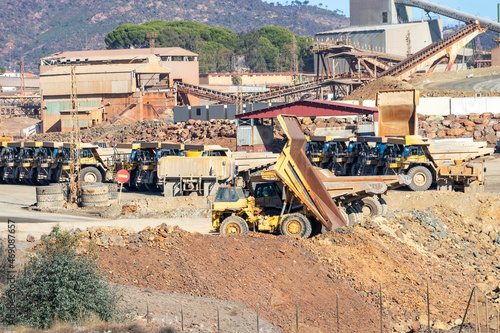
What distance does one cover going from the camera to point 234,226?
23.6 metres

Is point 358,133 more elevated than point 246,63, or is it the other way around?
point 246,63

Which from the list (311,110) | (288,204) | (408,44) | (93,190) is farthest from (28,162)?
(408,44)

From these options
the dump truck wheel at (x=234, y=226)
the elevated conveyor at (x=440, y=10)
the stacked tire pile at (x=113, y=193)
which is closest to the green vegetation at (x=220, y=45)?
the elevated conveyor at (x=440, y=10)

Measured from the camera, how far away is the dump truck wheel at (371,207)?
27595 mm

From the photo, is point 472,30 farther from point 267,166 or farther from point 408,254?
point 408,254

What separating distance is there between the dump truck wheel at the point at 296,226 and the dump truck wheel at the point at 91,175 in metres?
20.3

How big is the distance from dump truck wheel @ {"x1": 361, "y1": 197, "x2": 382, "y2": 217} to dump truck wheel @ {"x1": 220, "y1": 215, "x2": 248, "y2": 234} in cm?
583

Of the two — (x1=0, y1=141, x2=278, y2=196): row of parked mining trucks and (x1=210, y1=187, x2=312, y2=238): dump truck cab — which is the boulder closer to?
(x1=0, y1=141, x2=278, y2=196): row of parked mining trucks

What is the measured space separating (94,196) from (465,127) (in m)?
29.1

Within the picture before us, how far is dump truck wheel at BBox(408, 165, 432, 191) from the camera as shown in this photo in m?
33.8

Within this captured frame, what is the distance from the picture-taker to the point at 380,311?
1850cm

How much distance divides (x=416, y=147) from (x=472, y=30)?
53.9 m

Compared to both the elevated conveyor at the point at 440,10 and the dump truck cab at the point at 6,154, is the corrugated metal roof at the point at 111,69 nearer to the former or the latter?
the dump truck cab at the point at 6,154

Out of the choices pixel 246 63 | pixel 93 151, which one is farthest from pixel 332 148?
pixel 246 63
